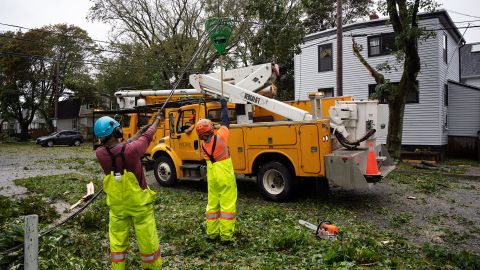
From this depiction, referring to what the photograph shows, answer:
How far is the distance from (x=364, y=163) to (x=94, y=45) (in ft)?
133

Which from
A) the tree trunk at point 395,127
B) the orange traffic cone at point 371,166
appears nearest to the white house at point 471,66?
the tree trunk at point 395,127

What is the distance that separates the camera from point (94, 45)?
4216cm

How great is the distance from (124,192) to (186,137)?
20.2 ft

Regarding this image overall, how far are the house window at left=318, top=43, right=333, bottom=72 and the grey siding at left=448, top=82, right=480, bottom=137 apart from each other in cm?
632

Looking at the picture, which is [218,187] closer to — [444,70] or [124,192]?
[124,192]

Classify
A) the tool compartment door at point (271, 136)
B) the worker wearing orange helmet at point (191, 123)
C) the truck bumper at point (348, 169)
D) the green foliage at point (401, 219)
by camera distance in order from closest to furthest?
the green foliage at point (401, 219)
the truck bumper at point (348, 169)
the tool compartment door at point (271, 136)
the worker wearing orange helmet at point (191, 123)

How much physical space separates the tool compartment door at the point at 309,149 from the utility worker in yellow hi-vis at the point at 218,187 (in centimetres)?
264

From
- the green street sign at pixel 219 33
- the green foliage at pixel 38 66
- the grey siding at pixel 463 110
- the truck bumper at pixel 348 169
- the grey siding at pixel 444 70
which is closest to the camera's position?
the green street sign at pixel 219 33

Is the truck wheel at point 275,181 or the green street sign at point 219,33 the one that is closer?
the green street sign at point 219,33

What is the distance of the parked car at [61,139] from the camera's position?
1287 inches

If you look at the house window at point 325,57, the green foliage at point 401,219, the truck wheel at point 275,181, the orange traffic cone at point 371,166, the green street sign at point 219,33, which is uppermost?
the house window at point 325,57

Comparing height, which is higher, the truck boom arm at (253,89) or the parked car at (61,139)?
the truck boom arm at (253,89)

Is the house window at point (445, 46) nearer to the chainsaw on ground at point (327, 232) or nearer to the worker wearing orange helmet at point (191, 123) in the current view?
the worker wearing orange helmet at point (191, 123)

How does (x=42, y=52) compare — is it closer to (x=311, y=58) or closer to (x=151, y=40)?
(x=151, y=40)
